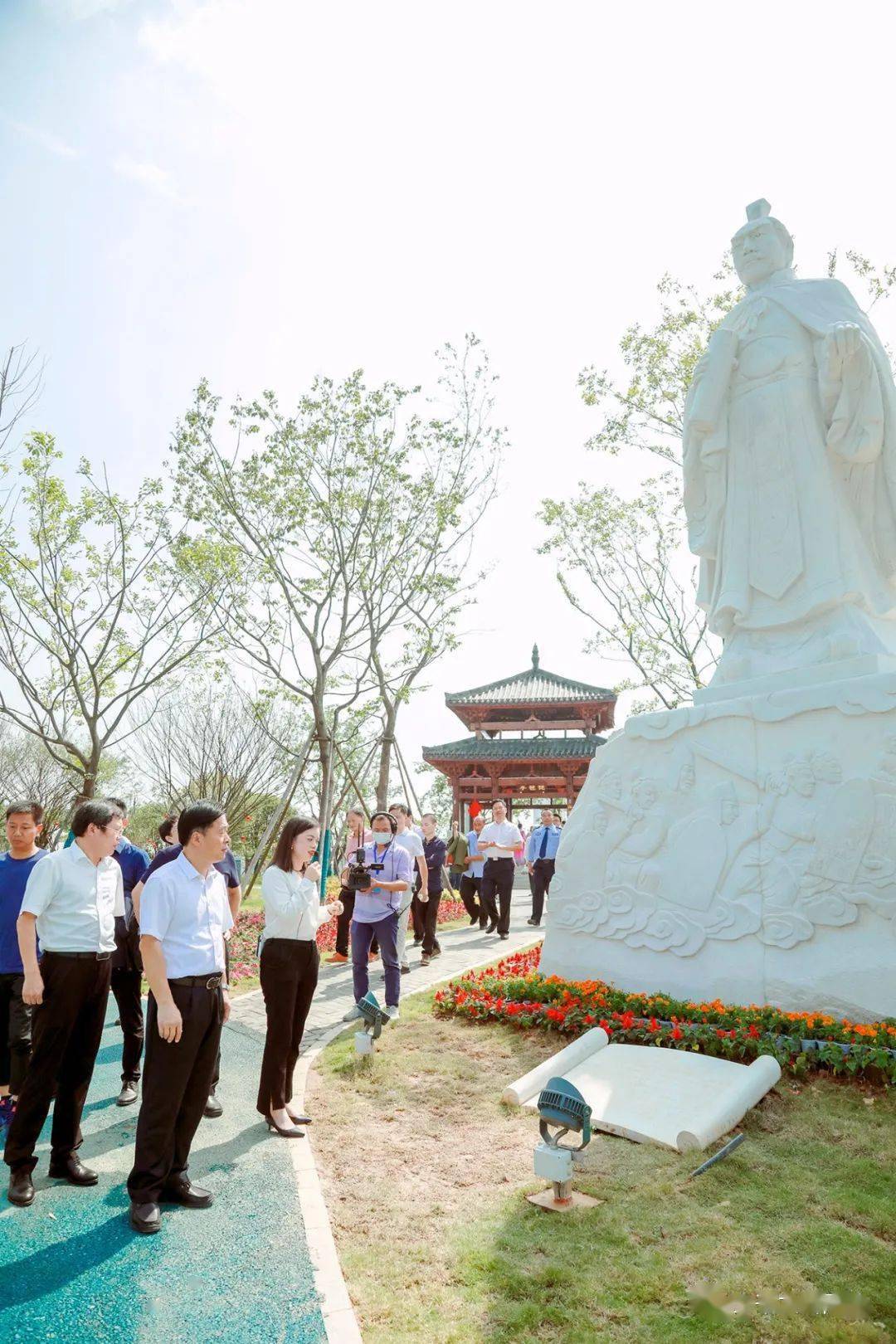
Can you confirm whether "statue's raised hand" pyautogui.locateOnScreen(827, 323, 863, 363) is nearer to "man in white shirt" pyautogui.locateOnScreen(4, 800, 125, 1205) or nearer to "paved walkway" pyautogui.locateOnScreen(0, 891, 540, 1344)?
"man in white shirt" pyautogui.locateOnScreen(4, 800, 125, 1205)

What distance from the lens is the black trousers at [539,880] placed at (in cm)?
1231

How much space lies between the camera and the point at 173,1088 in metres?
3.48

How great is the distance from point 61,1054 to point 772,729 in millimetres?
4986

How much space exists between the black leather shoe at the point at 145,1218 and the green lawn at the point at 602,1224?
28.8 inches

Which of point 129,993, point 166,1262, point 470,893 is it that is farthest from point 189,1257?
point 470,893

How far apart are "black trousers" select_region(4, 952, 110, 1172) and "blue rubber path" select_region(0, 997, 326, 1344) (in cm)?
20

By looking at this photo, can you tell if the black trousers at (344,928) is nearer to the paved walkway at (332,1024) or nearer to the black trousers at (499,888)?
the paved walkway at (332,1024)

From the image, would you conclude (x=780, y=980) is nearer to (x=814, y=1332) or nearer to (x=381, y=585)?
(x=814, y=1332)

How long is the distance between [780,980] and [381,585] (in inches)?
393

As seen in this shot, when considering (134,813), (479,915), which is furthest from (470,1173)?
(134,813)

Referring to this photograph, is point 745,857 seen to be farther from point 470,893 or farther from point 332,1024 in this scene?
point 470,893

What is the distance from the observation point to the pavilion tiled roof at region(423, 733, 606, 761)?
86.4 feet

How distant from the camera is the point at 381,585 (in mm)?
14305

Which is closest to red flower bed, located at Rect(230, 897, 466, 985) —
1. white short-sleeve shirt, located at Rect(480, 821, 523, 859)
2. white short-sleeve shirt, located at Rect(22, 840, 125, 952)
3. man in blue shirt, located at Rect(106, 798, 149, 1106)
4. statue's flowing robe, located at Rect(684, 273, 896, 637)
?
white short-sleeve shirt, located at Rect(480, 821, 523, 859)
